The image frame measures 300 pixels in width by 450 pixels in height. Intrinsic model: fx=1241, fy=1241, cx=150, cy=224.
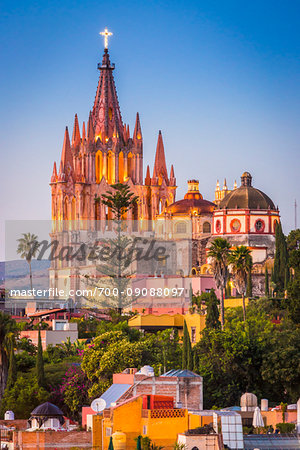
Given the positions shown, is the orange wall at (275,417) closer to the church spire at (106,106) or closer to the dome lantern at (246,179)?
the dome lantern at (246,179)

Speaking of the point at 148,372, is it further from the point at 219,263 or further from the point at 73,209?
the point at 73,209

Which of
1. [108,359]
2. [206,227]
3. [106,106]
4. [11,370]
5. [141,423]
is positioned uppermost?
[106,106]

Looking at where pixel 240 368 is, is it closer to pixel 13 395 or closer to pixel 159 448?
pixel 13 395

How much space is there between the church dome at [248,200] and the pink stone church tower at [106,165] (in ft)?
87.3

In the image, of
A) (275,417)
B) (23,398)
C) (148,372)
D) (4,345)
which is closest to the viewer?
(275,417)

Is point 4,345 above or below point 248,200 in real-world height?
below

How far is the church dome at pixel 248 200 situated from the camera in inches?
3991

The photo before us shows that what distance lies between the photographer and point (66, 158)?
12812 cm

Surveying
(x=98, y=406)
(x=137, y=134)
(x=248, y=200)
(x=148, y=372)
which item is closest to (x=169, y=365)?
(x=148, y=372)

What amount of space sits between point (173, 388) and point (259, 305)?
1442 inches

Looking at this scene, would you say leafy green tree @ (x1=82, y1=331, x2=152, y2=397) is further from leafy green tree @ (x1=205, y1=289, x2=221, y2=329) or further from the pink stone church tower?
the pink stone church tower

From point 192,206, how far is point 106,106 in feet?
61.3

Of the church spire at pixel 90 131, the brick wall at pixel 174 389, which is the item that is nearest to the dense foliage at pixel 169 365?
the brick wall at pixel 174 389

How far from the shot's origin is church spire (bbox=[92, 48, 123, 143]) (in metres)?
130
